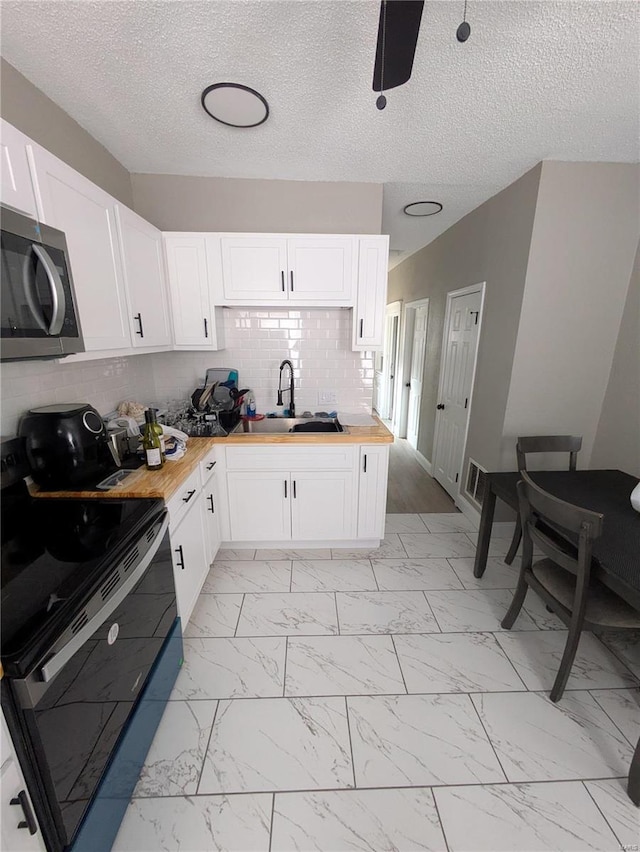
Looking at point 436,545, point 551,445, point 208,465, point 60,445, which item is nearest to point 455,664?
point 436,545

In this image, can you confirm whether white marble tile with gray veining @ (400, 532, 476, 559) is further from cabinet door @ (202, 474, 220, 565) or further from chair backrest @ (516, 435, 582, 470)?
cabinet door @ (202, 474, 220, 565)

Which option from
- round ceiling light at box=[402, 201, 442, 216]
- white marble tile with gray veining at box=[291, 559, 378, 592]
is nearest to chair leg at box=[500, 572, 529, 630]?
white marble tile with gray veining at box=[291, 559, 378, 592]

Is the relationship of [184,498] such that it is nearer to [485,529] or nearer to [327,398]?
[327,398]

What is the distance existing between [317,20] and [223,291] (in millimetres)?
1475

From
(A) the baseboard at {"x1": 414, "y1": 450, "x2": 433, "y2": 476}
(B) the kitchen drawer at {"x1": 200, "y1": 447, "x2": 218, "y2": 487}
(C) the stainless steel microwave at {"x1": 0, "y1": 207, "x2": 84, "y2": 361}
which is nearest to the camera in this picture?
(C) the stainless steel microwave at {"x1": 0, "y1": 207, "x2": 84, "y2": 361}

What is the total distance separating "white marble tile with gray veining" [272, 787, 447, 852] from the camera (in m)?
1.12

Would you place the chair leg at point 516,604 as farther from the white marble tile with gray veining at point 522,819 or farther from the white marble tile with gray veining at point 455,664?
the white marble tile with gray veining at point 522,819

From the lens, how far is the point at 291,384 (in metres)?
2.81

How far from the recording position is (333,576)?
7.65 feet

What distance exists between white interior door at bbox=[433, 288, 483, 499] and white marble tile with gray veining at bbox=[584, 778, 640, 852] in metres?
2.23

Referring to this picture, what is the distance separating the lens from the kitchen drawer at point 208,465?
2.07 meters

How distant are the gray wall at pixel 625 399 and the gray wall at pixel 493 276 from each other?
746mm

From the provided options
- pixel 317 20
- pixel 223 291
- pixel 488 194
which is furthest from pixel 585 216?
pixel 223 291

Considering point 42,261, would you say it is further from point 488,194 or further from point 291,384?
point 488,194
